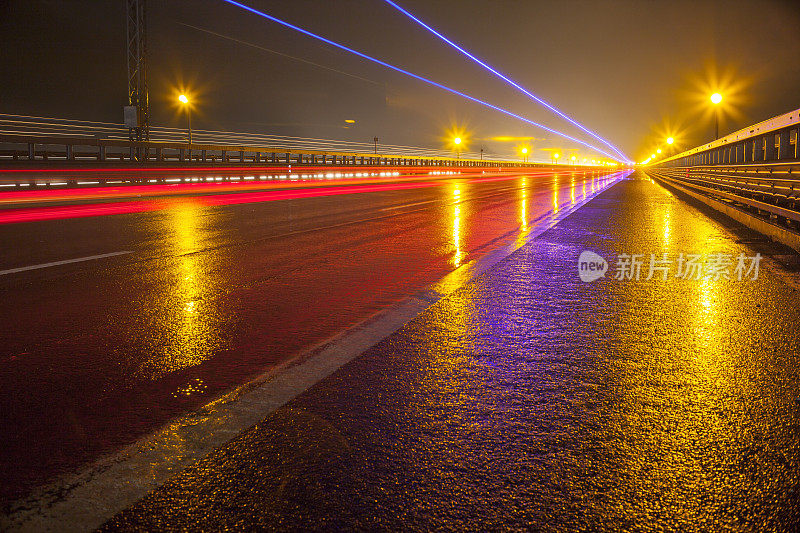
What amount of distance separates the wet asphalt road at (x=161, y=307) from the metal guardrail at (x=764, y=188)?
417cm

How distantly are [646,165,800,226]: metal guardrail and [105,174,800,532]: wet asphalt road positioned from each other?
5.60m

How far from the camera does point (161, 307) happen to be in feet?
16.7

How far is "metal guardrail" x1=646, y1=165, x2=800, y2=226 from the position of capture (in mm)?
9383

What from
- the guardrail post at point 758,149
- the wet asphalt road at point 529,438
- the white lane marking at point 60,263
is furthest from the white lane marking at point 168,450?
the guardrail post at point 758,149

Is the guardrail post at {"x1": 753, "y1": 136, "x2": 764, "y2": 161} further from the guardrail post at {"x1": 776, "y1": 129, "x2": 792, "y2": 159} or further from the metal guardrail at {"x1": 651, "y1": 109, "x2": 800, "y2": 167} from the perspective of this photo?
the guardrail post at {"x1": 776, "y1": 129, "x2": 792, "y2": 159}

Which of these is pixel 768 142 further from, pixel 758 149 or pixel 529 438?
pixel 529 438

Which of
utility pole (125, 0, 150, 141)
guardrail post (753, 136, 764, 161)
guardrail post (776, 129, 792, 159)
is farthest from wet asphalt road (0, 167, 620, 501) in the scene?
utility pole (125, 0, 150, 141)

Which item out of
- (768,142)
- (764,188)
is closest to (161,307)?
(764,188)

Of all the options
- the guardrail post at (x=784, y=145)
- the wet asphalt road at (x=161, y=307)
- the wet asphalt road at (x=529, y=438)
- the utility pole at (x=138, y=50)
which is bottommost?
the wet asphalt road at (x=529, y=438)

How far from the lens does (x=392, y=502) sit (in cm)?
212

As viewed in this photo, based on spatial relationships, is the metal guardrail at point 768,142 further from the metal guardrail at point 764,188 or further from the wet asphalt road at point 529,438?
the wet asphalt road at point 529,438

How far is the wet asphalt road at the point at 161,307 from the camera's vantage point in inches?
112

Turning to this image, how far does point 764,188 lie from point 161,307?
1061cm

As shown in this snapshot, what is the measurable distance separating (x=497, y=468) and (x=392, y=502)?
46 centimetres
